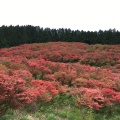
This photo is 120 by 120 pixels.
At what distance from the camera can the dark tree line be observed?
3169cm

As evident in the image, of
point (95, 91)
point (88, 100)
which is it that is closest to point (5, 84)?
point (88, 100)

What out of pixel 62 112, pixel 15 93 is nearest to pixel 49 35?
pixel 62 112

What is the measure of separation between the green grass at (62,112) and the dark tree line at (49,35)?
73.5ft

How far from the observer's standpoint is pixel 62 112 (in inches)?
333

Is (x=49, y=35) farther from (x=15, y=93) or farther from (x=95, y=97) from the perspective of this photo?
(x=15, y=93)

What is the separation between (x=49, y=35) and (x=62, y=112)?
2476cm

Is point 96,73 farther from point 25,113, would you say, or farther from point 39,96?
point 25,113

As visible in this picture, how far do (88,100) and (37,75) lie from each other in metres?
3.33

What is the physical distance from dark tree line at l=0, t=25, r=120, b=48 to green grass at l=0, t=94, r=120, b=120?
22417 millimetres

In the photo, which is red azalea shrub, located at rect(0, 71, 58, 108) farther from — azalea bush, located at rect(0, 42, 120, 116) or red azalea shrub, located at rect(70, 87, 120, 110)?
red azalea shrub, located at rect(70, 87, 120, 110)

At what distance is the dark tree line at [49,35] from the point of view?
31.7 meters

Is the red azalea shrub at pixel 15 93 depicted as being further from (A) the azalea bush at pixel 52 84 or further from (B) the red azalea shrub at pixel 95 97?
(B) the red azalea shrub at pixel 95 97

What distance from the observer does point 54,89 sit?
31.1 feet

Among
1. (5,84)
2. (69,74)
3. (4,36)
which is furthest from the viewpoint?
(4,36)
